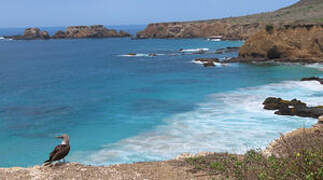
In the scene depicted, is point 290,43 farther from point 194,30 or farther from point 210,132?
point 194,30

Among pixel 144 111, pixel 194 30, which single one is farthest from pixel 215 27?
pixel 144 111

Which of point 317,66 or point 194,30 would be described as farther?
point 194,30

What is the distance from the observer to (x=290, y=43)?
173ft

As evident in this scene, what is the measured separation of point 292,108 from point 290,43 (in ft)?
100

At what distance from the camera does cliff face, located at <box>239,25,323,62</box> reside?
50906 mm

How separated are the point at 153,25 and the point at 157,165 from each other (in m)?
129

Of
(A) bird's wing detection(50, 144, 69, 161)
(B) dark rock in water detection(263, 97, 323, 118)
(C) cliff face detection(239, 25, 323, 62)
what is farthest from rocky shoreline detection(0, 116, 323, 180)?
(C) cliff face detection(239, 25, 323, 62)

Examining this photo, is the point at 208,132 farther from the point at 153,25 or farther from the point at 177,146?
the point at 153,25

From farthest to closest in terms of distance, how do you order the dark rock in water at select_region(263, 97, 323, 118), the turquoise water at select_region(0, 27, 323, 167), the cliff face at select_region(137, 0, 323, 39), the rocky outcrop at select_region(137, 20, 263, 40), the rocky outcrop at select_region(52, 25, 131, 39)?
the rocky outcrop at select_region(52, 25, 131, 39)
the rocky outcrop at select_region(137, 20, 263, 40)
the cliff face at select_region(137, 0, 323, 39)
the dark rock in water at select_region(263, 97, 323, 118)
the turquoise water at select_region(0, 27, 323, 167)

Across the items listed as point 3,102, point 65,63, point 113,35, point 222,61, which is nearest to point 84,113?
point 3,102

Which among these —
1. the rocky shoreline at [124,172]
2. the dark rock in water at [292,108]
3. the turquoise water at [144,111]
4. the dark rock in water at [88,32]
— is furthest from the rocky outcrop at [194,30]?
the rocky shoreline at [124,172]

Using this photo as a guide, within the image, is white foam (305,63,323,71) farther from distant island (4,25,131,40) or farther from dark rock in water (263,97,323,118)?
distant island (4,25,131,40)

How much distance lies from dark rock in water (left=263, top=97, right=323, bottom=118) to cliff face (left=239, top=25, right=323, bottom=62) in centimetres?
2689

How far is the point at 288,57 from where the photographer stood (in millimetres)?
53031
